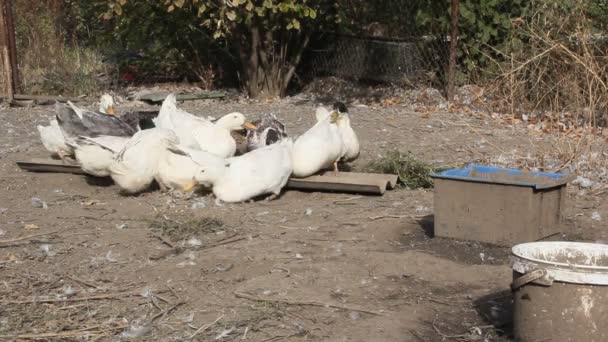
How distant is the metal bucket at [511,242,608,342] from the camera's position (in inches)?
127

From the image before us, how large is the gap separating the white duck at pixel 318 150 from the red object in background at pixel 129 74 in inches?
301

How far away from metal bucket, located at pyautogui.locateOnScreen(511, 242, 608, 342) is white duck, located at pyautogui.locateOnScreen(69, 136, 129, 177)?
3867 mm

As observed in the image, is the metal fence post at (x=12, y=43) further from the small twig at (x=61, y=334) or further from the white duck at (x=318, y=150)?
the small twig at (x=61, y=334)

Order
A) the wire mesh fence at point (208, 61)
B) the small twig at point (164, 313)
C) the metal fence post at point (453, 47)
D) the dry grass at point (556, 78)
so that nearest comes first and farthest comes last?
the small twig at point (164, 313)
the dry grass at point (556, 78)
the metal fence post at point (453, 47)
the wire mesh fence at point (208, 61)

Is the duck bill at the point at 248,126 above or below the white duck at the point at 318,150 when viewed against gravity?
above

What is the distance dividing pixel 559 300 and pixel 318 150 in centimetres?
332

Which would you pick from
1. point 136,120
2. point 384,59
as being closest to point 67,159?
point 136,120

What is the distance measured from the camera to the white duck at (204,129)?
6.75m

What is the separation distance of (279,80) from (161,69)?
262cm

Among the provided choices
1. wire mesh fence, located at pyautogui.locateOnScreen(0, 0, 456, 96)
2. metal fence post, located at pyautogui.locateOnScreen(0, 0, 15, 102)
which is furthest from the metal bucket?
metal fence post, located at pyautogui.locateOnScreen(0, 0, 15, 102)

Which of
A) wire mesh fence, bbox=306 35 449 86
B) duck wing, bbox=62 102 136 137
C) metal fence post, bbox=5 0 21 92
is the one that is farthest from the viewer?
metal fence post, bbox=5 0 21 92

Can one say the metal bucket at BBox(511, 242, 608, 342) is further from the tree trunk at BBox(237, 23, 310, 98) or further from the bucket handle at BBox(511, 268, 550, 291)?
the tree trunk at BBox(237, 23, 310, 98)

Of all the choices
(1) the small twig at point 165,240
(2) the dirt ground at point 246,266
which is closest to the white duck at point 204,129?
(2) the dirt ground at point 246,266

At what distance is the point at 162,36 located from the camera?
517 inches
